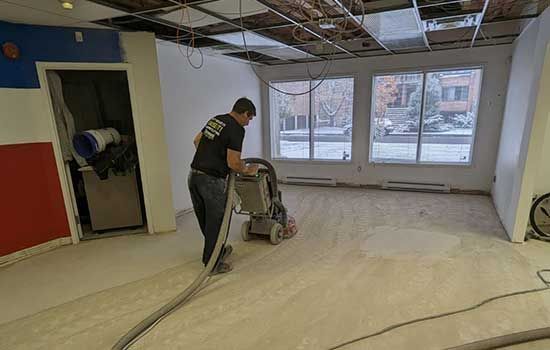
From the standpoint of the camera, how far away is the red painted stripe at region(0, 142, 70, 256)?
3072mm

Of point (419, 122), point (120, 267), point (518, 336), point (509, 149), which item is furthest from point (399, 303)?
point (419, 122)

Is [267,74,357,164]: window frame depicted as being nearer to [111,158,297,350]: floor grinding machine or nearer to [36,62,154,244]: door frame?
[111,158,297,350]: floor grinding machine

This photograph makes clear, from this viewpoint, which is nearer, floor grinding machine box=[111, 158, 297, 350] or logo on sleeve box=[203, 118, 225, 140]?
floor grinding machine box=[111, 158, 297, 350]

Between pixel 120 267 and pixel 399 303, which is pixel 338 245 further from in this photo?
pixel 120 267

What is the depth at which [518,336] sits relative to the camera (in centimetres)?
193

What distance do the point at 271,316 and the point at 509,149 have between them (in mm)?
3666

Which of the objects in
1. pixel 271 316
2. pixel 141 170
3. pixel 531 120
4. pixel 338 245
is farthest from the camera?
pixel 141 170

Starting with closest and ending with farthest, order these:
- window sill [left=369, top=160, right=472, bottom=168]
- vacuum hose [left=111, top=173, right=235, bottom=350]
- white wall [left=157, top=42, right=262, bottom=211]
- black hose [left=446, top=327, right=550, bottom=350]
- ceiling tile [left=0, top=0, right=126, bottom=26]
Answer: black hose [left=446, top=327, right=550, bottom=350] → vacuum hose [left=111, top=173, right=235, bottom=350] → ceiling tile [left=0, top=0, right=126, bottom=26] → white wall [left=157, top=42, right=262, bottom=211] → window sill [left=369, top=160, right=472, bottom=168]

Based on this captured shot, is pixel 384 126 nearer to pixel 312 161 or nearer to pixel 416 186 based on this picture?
pixel 416 186

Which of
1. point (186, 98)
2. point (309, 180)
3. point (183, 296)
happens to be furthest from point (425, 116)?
point (183, 296)

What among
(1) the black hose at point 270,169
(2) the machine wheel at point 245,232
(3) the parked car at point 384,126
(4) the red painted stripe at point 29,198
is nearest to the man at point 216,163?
(1) the black hose at point 270,169

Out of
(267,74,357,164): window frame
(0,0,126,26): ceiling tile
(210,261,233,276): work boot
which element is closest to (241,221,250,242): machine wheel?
(210,261,233,276): work boot

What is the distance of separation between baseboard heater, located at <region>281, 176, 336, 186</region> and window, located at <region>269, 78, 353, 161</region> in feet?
1.38

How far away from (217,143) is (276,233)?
1.32 metres
